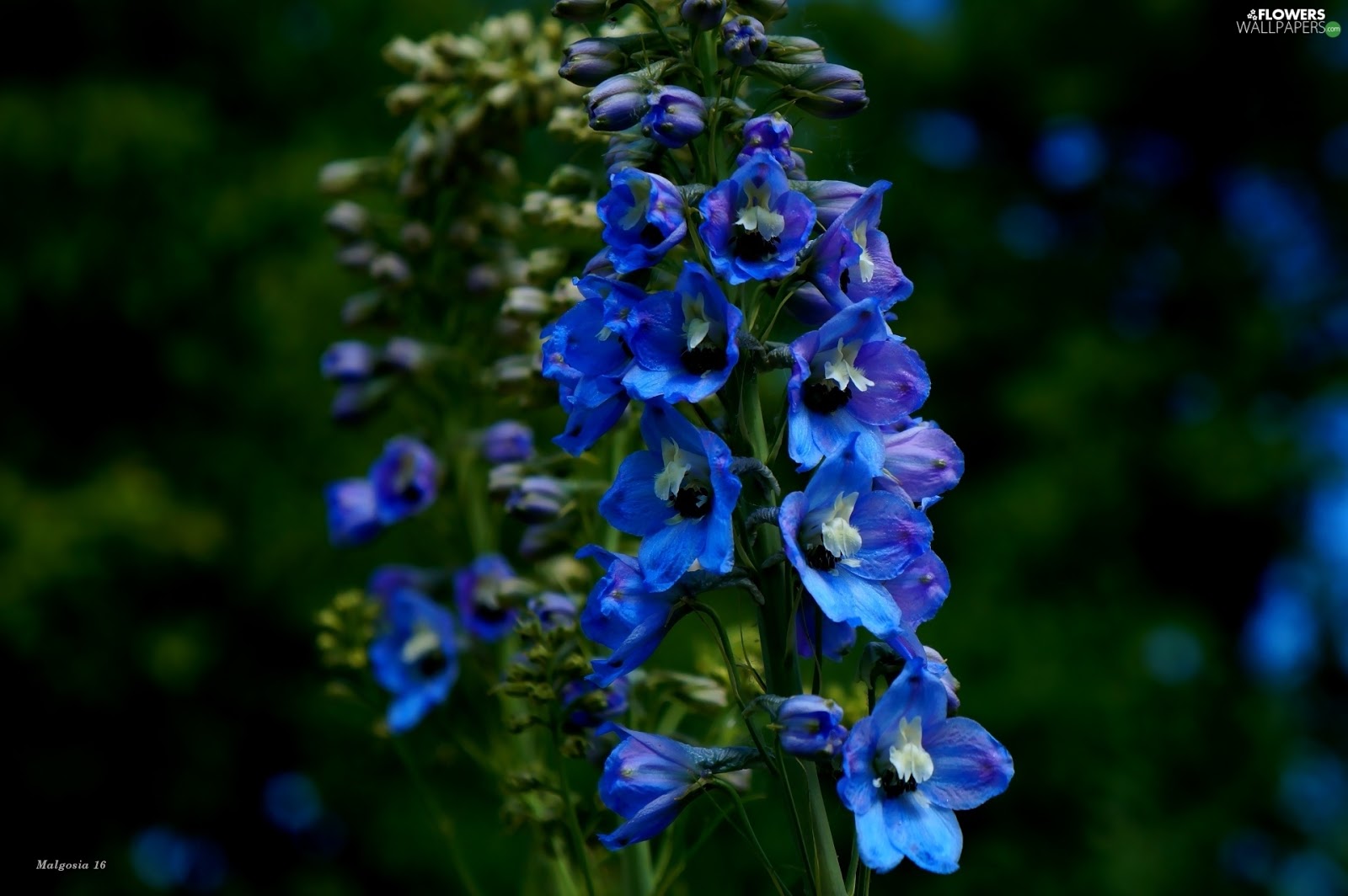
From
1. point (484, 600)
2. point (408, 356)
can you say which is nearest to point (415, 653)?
point (484, 600)

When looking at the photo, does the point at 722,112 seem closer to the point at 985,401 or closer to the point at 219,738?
the point at 219,738

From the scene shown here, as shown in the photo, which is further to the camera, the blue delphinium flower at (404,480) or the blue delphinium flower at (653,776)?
the blue delphinium flower at (404,480)

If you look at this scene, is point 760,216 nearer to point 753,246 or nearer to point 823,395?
point 753,246

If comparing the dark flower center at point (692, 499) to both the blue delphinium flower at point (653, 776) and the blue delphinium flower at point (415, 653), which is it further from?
the blue delphinium flower at point (415, 653)

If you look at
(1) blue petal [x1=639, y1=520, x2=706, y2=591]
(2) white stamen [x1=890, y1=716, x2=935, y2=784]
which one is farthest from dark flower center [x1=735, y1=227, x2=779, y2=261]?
(2) white stamen [x1=890, y1=716, x2=935, y2=784]

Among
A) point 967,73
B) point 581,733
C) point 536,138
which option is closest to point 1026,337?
point 967,73

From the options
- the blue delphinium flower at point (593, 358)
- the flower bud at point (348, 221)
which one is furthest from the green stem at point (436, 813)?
the flower bud at point (348, 221)
